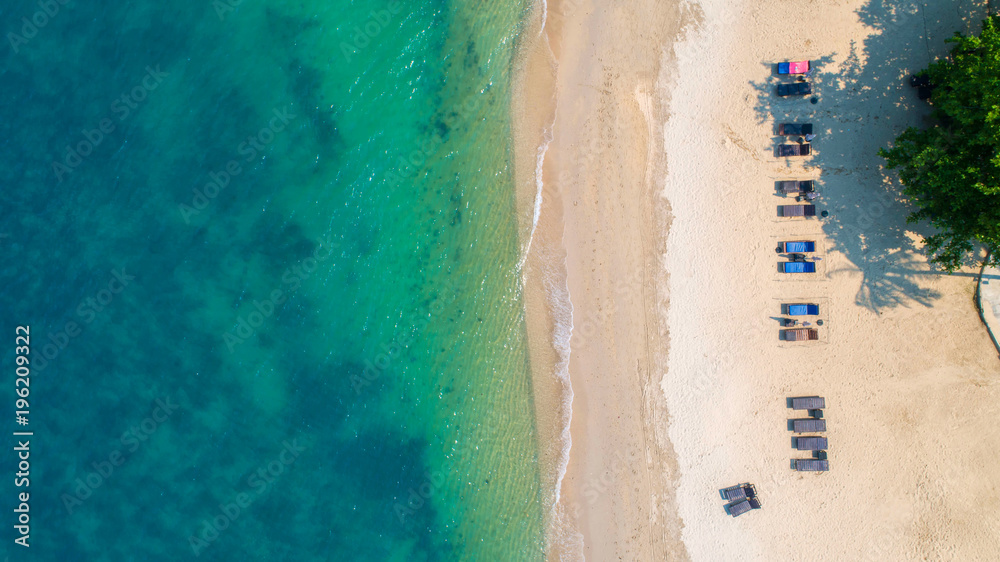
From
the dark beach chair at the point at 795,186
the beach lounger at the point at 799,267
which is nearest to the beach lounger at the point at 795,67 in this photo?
the dark beach chair at the point at 795,186

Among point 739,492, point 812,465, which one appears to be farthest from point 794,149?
point 739,492

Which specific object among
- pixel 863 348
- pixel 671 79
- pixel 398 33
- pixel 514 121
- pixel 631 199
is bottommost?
pixel 863 348

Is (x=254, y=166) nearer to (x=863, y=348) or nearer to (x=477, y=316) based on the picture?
(x=477, y=316)

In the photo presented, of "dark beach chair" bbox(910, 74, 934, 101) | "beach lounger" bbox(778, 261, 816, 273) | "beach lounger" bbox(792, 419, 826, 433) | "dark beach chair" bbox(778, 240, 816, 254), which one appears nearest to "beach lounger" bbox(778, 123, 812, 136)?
"dark beach chair" bbox(910, 74, 934, 101)

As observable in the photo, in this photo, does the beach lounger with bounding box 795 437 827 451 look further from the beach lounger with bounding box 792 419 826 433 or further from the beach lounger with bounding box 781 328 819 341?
the beach lounger with bounding box 781 328 819 341

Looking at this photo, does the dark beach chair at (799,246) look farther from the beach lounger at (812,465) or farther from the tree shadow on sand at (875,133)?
the beach lounger at (812,465)

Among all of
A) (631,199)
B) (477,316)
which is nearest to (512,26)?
(631,199)
